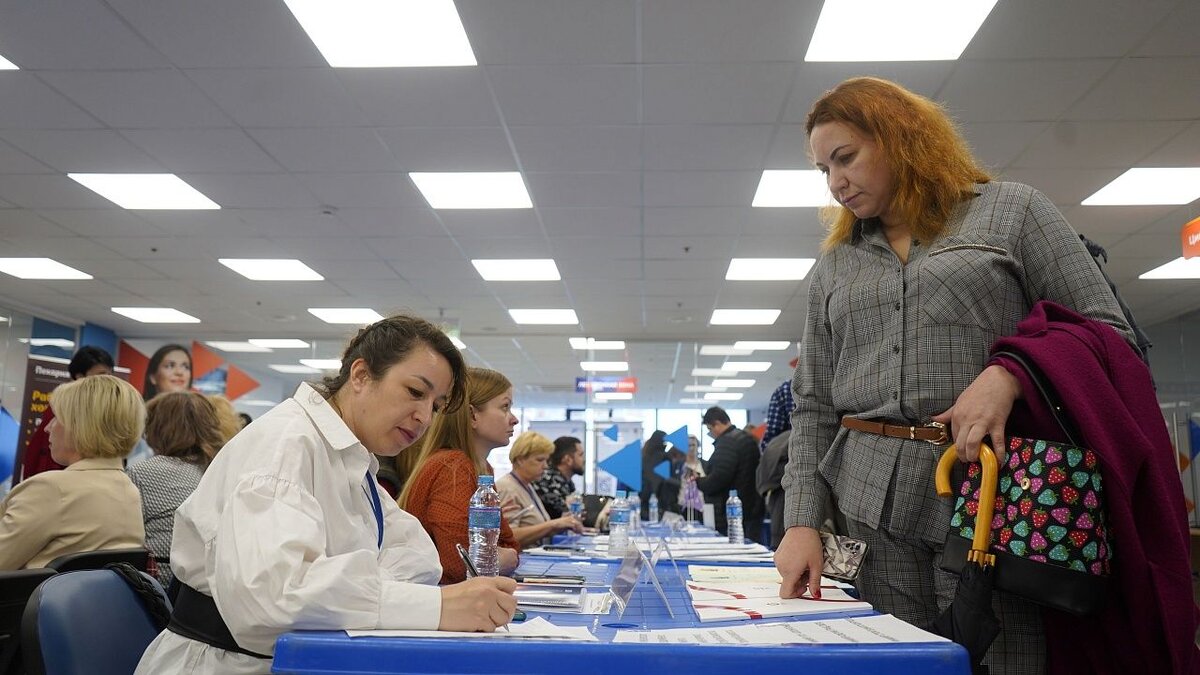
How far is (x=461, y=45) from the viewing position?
3.79 meters

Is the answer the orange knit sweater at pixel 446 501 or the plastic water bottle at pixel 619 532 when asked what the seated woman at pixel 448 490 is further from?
the plastic water bottle at pixel 619 532

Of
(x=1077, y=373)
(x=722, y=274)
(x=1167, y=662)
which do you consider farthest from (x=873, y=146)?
(x=722, y=274)

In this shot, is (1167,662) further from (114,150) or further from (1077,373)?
(114,150)

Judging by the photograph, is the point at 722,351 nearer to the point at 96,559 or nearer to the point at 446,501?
the point at 446,501

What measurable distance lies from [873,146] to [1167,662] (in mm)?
808

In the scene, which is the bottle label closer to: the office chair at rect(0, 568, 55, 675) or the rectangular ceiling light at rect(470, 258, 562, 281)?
the office chair at rect(0, 568, 55, 675)

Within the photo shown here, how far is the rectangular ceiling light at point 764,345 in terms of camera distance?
436 inches

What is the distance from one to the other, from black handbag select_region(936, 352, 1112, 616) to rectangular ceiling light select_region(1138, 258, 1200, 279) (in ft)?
25.0

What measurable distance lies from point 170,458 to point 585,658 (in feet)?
9.46

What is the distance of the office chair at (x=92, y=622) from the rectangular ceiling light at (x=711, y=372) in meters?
12.3

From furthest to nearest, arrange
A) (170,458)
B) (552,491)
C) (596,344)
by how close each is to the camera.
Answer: (596,344) → (552,491) → (170,458)

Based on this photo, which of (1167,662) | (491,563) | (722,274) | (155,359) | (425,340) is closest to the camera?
(1167,662)

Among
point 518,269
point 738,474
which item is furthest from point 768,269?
point 518,269

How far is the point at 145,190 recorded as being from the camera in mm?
5723
